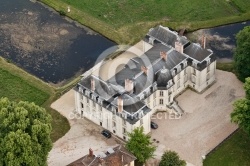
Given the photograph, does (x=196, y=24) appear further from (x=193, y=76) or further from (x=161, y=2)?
(x=193, y=76)

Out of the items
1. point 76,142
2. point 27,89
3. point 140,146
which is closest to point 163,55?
point 140,146

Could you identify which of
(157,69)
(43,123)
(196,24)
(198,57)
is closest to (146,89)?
(157,69)

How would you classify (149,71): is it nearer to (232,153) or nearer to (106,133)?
(106,133)

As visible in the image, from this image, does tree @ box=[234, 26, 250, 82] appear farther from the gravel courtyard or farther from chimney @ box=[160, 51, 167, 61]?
chimney @ box=[160, 51, 167, 61]

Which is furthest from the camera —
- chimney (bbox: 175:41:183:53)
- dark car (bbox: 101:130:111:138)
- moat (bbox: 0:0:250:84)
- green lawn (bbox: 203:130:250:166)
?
moat (bbox: 0:0:250:84)

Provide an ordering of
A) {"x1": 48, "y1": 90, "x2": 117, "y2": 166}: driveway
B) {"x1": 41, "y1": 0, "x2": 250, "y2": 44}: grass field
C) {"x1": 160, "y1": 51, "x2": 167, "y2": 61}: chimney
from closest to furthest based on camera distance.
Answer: {"x1": 48, "y1": 90, "x2": 117, "y2": 166}: driveway < {"x1": 160, "y1": 51, "x2": 167, "y2": 61}: chimney < {"x1": 41, "y1": 0, "x2": 250, "y2": 44}: grass field

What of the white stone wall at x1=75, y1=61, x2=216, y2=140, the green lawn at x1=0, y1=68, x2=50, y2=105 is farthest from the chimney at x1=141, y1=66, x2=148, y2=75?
the green lawn at x1=0, y1=68, x2=50, y2=105
